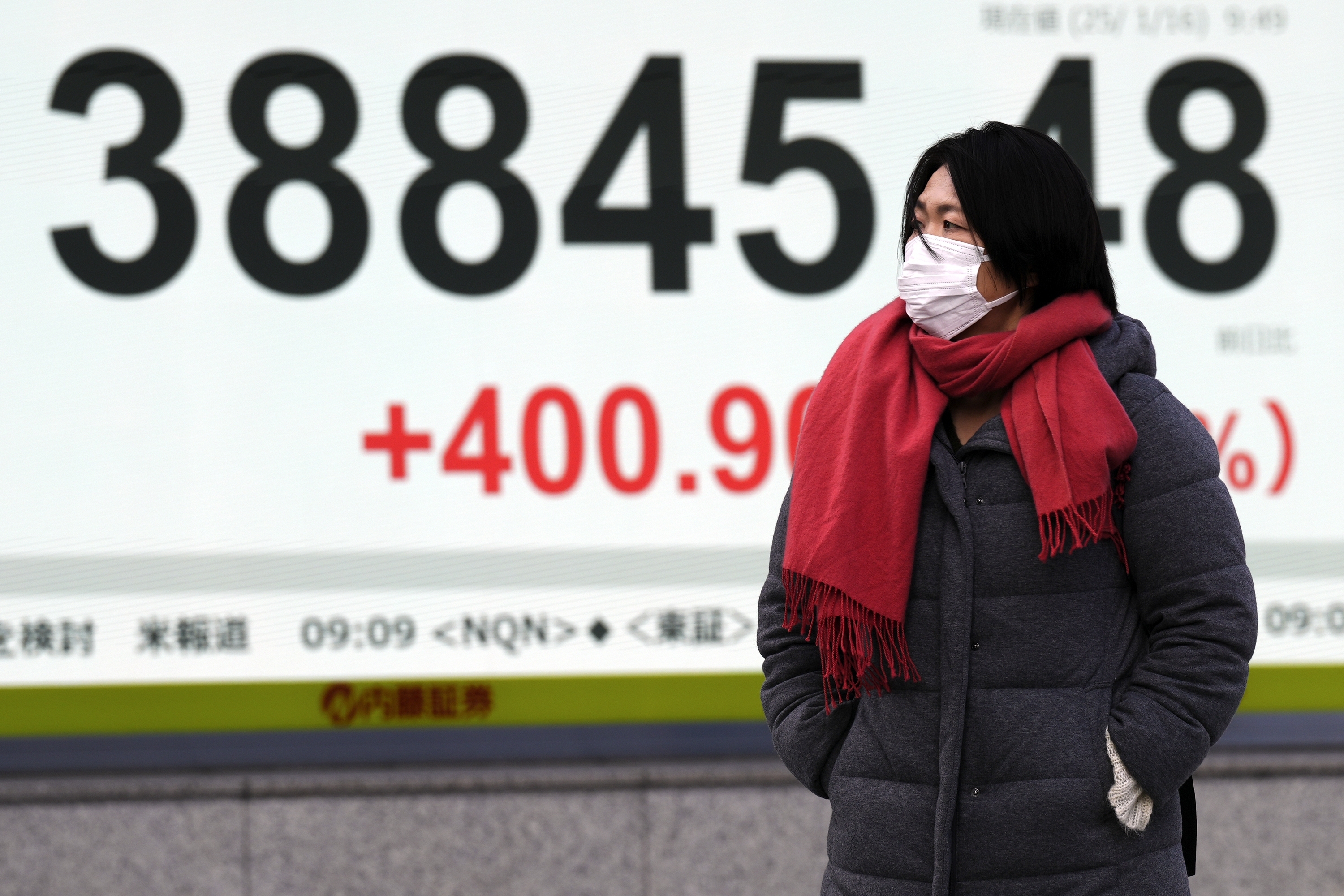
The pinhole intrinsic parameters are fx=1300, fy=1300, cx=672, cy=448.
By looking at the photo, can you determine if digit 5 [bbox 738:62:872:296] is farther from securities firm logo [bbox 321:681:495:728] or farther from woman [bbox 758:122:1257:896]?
woman [bbox 758:122:1257:896]

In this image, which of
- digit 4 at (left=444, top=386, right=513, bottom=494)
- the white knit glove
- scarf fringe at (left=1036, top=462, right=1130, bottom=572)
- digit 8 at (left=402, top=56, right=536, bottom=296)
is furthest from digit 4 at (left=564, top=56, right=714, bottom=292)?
the white knit glove

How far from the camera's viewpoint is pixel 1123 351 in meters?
1.74

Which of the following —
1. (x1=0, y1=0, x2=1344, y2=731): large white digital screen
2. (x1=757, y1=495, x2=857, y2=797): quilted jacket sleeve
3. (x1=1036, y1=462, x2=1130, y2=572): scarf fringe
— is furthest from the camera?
(x1=0, y1=0, x2=1344, y2=731): large white digital screen

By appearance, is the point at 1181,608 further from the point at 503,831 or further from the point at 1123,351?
the point at 503,831

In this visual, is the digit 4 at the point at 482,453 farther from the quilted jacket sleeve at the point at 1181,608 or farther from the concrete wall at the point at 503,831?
the quilted jacket sleeve at the point at 1181,608

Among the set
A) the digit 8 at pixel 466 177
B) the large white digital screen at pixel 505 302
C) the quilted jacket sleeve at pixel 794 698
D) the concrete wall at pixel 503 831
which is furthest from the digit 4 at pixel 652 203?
the quilted jacket sleeve at pixel 794 698

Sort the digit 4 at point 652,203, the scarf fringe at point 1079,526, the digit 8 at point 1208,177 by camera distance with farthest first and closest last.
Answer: the digit 8 at point 1208,177
the digit 4 at point 652,203
the scarf fringe at point 1079,526

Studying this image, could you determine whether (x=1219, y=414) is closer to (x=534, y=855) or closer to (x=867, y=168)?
(x=867, y=168)

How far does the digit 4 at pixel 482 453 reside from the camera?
3574 millimetres

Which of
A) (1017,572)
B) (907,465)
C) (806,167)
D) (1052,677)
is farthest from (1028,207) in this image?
(806,167)

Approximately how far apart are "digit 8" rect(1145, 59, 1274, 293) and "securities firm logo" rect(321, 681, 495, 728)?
2322 mm

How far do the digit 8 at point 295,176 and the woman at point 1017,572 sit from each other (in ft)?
7.20

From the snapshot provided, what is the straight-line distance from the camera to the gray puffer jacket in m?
1.62

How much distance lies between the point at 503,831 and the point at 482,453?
1060 mm
